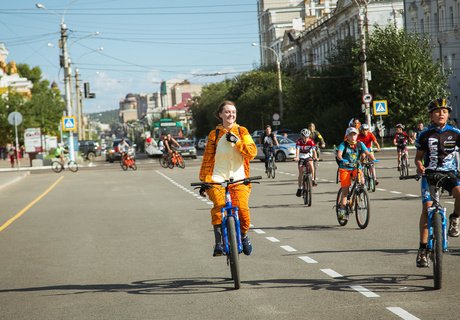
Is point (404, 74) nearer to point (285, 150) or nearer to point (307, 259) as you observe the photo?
point (285, 150)

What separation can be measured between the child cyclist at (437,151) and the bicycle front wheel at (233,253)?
174 centimetres

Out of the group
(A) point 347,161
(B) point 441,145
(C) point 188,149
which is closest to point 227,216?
(B) point 441,145

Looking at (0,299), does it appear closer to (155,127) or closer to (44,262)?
(44,262)

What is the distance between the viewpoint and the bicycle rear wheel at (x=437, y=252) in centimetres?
835

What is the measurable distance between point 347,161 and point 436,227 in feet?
22.5

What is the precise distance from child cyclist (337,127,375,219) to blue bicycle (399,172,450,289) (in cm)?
580

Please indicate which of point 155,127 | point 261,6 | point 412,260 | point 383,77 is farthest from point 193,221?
point 261,6

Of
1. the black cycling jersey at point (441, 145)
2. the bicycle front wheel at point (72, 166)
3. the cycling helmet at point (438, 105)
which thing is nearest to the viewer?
the cycling helmet at point (438, 105)

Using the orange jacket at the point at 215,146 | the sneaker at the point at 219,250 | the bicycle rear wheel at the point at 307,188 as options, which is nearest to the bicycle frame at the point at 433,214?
the orange jacket at the point at 215,146

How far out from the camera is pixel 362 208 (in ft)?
48.1

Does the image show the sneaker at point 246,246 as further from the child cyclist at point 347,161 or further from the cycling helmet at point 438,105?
A: the child cyclist at point 347,161

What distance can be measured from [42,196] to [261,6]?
139 metres

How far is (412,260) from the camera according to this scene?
10578 millimetres

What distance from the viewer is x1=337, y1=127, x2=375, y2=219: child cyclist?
15039mm
